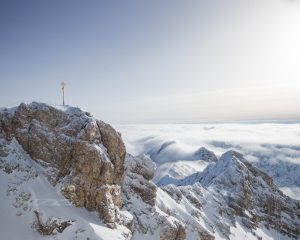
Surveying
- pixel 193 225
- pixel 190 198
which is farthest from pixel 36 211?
pixel 190 198

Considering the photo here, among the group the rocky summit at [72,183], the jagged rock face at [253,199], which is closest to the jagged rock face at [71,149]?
the rocky summit at [72,183]

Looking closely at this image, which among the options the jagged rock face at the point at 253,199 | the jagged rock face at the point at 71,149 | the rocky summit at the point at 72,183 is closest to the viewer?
the rocky summit at the point at 72,183

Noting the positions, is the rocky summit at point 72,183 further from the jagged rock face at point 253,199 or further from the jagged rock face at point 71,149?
the jagged rock face at point 253,199

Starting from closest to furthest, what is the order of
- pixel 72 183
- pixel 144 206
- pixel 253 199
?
pixel 72 183, pixel 144 206, pixel 253 199

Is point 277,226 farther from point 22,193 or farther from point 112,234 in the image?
point 22,193

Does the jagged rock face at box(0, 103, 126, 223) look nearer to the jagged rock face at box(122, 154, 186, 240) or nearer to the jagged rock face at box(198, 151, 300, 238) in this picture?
the jagged rock face at box(122, 154, 186, 240)

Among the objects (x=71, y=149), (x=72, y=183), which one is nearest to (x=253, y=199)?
(x=71, y=149)

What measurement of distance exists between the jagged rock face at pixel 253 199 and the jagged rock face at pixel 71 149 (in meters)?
100

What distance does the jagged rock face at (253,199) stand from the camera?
168 meters

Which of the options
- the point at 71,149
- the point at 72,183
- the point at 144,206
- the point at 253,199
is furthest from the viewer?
the point at 253,199

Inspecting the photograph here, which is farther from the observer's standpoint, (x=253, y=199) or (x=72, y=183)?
(x=253, y=199)

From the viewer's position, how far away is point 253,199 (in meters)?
181

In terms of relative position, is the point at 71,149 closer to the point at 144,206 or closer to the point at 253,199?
the point at 144,206

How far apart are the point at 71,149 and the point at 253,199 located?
132 meters
